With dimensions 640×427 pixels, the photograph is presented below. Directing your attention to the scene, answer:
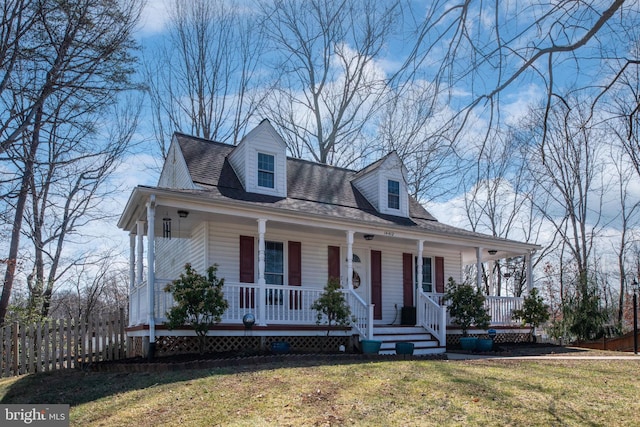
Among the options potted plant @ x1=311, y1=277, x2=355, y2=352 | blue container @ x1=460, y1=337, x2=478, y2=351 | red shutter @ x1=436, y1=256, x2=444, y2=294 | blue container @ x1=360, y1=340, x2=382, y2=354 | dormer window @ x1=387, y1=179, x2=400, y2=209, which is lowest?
blue container @ x1=460, y1=337, x2=478, y2=351

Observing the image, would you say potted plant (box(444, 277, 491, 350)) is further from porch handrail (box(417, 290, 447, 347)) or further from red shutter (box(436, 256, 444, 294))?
red shutter (box(436, 256, 444, 294))

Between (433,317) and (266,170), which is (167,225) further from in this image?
(433,317)

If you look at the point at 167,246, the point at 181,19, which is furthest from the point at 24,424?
the point at 181,19

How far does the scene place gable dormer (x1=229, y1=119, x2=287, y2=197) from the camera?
1488 centimetres

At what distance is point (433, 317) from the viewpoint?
585 inches

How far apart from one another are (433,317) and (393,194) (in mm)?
4680

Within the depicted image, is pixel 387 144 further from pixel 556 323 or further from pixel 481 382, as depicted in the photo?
pixel 481 382

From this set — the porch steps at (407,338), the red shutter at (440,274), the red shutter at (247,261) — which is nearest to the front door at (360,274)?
the porch steps at (407,338)

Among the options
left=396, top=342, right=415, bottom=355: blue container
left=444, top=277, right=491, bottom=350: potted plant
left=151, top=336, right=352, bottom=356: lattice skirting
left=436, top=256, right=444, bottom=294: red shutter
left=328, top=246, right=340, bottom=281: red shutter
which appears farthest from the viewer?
left=436, top=256, right=444, bottom=294: red shutter

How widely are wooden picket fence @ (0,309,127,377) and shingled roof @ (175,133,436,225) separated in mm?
4170

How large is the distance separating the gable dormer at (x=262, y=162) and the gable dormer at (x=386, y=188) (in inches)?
143

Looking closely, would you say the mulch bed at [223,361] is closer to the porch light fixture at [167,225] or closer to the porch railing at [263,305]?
the porch railing at [263,305]

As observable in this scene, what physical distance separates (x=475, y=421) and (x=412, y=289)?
Result: 38.6 feet

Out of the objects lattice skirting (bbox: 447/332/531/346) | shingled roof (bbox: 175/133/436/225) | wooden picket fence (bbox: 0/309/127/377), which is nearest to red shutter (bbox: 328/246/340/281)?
shingled roof (bbox: 175/133/436/225)
